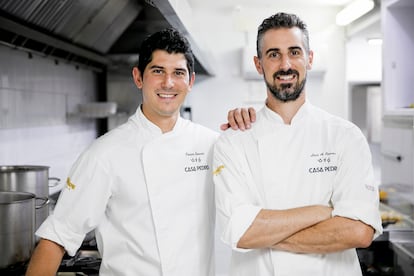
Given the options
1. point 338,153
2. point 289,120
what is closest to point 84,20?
point 289,120

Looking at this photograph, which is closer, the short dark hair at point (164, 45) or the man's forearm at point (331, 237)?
the man's forearm at point (331, 237)

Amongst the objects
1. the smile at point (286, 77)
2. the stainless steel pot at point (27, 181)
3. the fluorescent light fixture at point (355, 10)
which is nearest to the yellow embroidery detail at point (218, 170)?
the smile at point (286, 77)

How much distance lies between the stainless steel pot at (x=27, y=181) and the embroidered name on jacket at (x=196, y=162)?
69 cm

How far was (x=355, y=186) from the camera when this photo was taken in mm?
1283

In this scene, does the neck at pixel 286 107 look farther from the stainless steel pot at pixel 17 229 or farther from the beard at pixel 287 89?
the stainless steel pot at pixel 17 229

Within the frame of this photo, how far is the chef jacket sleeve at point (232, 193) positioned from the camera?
1235 mm

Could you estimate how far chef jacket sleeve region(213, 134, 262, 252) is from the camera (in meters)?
1.24

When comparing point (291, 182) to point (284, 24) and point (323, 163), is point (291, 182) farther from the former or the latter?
point (284, 24)

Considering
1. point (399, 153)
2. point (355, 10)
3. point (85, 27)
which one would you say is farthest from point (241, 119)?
point (355, 10)

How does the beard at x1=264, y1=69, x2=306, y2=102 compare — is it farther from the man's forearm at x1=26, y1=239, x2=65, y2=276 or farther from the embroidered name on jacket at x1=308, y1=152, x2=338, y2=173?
the man's forearm at x1=26, y1=239, x2=65, y2=276

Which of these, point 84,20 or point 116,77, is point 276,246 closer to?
point 84,20

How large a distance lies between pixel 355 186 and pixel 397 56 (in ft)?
5.23

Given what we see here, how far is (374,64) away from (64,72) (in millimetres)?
3682

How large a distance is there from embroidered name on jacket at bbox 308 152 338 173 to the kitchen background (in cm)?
72
